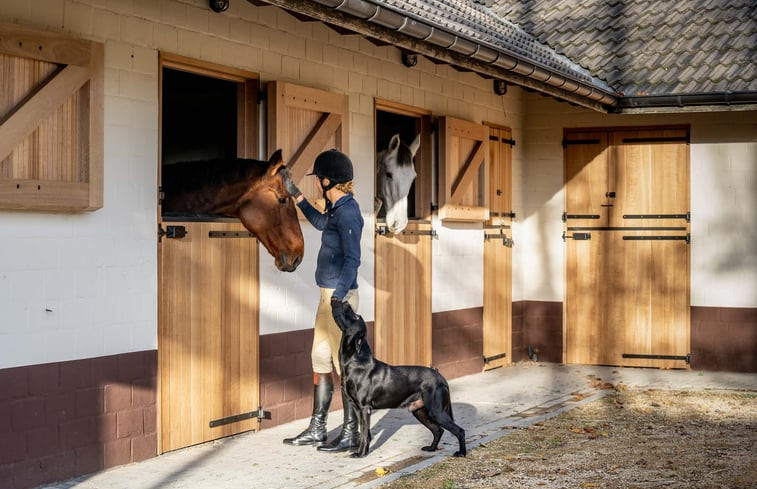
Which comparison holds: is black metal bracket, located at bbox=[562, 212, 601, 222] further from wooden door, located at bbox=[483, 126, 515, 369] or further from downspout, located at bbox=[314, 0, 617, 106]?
downspout, located at bbox=[314, 0, 617, 106]

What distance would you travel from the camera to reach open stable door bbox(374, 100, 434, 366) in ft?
27.5

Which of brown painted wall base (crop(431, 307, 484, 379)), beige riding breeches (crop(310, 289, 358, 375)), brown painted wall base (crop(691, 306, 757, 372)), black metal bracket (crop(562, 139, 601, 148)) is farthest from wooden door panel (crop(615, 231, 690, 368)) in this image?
beige riding breeches (crop(310, 289, 358, 375))

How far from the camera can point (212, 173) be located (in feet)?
21.2

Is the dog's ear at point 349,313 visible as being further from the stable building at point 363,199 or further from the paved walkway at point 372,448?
the stable building at point 363,199

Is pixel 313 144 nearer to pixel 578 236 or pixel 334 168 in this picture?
pixel 334 168

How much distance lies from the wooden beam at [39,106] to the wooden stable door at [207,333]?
1169mm

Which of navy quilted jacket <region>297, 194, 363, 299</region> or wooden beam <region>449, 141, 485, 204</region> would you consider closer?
navy quilted jacket <region>297, 194, 363, 299</region>

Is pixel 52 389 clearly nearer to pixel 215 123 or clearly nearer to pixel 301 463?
pixel 301 463

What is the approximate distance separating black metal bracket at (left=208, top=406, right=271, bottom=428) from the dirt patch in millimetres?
1483

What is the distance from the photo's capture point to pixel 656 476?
18.6 ft

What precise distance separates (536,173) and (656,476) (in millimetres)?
5688

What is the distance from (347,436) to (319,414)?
0.23 meters

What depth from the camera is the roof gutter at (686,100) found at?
9.36 metres

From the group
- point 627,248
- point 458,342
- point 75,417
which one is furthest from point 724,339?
point 75,417
